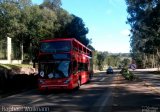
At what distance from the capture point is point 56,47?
29.2m

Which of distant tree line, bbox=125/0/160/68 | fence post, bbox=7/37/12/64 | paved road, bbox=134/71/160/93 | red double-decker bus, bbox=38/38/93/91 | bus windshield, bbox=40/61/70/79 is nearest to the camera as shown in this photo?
red double-decker bus, bbox=38/38/93/91

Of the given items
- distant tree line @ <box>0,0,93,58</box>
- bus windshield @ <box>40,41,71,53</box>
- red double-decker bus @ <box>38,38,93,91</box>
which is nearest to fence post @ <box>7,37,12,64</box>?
distant tree line @ <box>0,0,93,58</box>

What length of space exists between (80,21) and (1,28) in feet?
74.2

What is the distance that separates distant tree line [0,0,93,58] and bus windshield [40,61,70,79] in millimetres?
38430

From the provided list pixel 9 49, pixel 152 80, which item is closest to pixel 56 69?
pixel 152 80

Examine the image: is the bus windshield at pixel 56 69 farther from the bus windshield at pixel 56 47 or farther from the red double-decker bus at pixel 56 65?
the bus windshield at pixel 56 47

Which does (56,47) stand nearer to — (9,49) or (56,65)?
(56,65)

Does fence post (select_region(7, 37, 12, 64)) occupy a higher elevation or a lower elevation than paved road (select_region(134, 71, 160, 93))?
higher

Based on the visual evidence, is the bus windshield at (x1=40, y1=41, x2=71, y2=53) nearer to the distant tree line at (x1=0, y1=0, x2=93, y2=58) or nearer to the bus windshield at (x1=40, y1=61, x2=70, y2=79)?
the bus windshield at (x1=40, y1=61, x2=70, y2=79)

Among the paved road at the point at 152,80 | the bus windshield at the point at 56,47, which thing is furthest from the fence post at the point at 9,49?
the bus windshield at the point at 56,47

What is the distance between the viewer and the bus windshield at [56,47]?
95.8 ft

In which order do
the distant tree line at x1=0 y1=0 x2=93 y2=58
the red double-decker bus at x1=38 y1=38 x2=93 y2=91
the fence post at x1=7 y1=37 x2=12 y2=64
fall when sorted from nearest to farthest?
the red double-decker bus at x1=38 y1=38 x2=93 y2=91 → the fence post at x1=7 y1=37 x2=12 y2=64 → the distant tree line at x1=0 y1=0 x2=93 y2=58

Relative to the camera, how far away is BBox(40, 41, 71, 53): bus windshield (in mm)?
29203

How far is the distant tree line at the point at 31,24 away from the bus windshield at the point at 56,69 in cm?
3843
